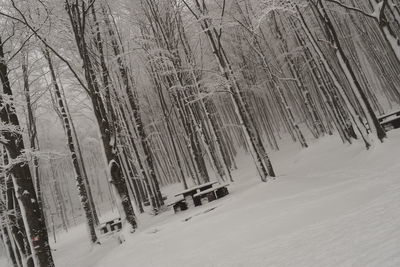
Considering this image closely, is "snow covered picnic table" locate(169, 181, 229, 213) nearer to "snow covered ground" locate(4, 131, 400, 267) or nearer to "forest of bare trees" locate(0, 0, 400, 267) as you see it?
A: "forest of bare trees" locate(0, 0, 400, 267)

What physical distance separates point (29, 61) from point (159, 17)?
18.7ft

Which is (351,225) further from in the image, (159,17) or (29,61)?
(29,61)

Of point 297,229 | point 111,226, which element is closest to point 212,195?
point 297,229

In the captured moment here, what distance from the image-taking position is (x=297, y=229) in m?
3.91

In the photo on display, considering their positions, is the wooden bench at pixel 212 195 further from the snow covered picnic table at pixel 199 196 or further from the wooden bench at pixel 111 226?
the wooden bench at pixel 111 226

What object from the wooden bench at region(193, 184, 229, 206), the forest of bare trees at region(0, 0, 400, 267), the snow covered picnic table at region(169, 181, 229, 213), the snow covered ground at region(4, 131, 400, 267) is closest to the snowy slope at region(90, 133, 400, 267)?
the snow covered ground at region(4, 131, 400, 267)

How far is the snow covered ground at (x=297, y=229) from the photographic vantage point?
294cm

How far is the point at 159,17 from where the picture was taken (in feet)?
42.2

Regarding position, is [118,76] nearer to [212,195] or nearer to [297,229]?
[212,195]

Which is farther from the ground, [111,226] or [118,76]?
[118,76]

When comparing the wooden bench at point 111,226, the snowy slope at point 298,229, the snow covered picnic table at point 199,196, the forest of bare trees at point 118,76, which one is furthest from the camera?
the wooden bench at point 111,226

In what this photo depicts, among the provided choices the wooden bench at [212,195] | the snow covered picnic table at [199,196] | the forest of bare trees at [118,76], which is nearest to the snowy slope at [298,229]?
the forest of bare trees at [118,76]

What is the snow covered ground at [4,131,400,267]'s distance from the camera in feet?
9.66

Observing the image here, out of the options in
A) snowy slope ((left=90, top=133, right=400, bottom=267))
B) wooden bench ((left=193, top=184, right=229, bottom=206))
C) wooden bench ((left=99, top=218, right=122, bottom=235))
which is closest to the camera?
snowy slope ((left=90, top=133, right=400, bottom=267))
